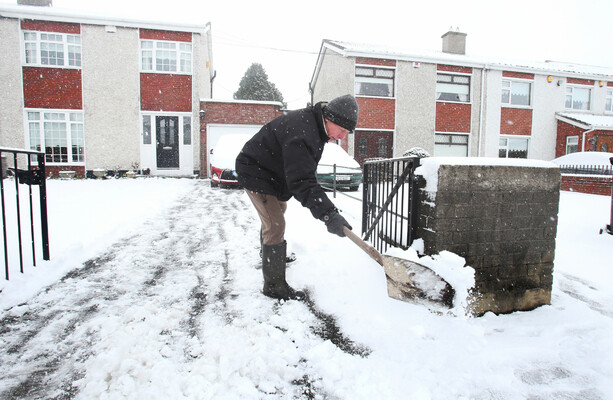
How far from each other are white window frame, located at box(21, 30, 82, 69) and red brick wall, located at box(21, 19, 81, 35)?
0.37 feet

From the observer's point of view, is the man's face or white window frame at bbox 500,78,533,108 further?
white window frame at bbox 500,78,533,108

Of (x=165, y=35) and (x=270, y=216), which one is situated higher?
(x=165, y=35)

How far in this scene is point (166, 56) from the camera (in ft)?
48.4

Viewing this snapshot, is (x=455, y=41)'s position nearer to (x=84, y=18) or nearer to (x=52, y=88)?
(x=84, y=18)

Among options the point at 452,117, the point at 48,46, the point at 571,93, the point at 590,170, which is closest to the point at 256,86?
the point at 48,46

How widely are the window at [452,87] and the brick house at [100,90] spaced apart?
38.5 ft

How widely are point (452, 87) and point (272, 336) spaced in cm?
1872

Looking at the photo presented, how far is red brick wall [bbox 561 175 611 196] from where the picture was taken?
11.2m

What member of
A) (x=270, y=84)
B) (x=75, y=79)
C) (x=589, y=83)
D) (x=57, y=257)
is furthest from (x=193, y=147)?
(x=270, y=84)

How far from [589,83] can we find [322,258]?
942 inches

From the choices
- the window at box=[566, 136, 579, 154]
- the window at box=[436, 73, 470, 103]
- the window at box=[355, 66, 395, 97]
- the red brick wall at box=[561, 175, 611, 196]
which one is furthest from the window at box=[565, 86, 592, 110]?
the window at box=[355, 66, 395, 97]

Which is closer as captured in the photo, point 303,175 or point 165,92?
point 303,175

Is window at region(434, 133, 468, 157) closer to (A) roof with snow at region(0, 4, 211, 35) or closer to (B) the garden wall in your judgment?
(A) roof with snow at region(0, 4, 211, 35)

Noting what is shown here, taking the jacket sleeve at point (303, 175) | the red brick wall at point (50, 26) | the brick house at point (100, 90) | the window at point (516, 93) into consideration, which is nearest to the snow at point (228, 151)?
the brick house at point (100, 90)
